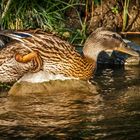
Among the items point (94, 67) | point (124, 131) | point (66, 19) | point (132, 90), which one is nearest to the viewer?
Answer: point (124, 131)

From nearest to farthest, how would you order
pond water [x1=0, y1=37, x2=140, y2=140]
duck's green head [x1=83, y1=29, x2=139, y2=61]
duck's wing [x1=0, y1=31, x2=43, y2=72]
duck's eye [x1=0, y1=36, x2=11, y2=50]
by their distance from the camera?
1. pond water [x1=0, y1=37, x2=140, y2=140]
2. duck's wing [x1=0, y1=31, x2=43, y2=72]
3. duck's eye [x1=0, y1=36, x2=11, y2=50]
4. duck's green head [x1=83, y1=29, x2=139, y2=61]

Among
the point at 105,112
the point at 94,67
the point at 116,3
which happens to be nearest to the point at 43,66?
the point at 94,67

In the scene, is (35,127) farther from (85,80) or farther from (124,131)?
(85,80)

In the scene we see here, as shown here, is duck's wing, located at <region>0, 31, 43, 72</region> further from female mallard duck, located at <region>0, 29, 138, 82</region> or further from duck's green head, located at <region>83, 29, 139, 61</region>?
duck's green head, located at <region>83, 29, 139, 61</region>

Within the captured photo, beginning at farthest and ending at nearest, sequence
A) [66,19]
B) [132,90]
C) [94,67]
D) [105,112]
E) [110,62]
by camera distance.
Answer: [66,19] < [110,62] < [94,67] < [132,90] < [105,112]

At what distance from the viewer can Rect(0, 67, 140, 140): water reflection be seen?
286 inches

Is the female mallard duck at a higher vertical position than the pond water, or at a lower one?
higher

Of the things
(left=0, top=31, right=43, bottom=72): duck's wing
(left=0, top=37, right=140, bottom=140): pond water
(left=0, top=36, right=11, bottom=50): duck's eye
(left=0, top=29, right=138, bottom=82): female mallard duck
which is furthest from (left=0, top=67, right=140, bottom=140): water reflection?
(left=0, top=36, right=11, bottom=50): duck's eye

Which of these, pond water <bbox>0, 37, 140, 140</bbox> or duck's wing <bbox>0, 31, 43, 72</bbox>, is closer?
pond water <bbox>0, 37, 140, 140</bbox>

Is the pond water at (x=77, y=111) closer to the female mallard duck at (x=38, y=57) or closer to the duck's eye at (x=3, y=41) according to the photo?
the female mallard duck at (x=38, y=57)

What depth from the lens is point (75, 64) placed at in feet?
32.4

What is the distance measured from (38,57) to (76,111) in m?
1.60

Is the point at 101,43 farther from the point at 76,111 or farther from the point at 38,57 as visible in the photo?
the point at 76,111

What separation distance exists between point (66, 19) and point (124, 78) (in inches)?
143
